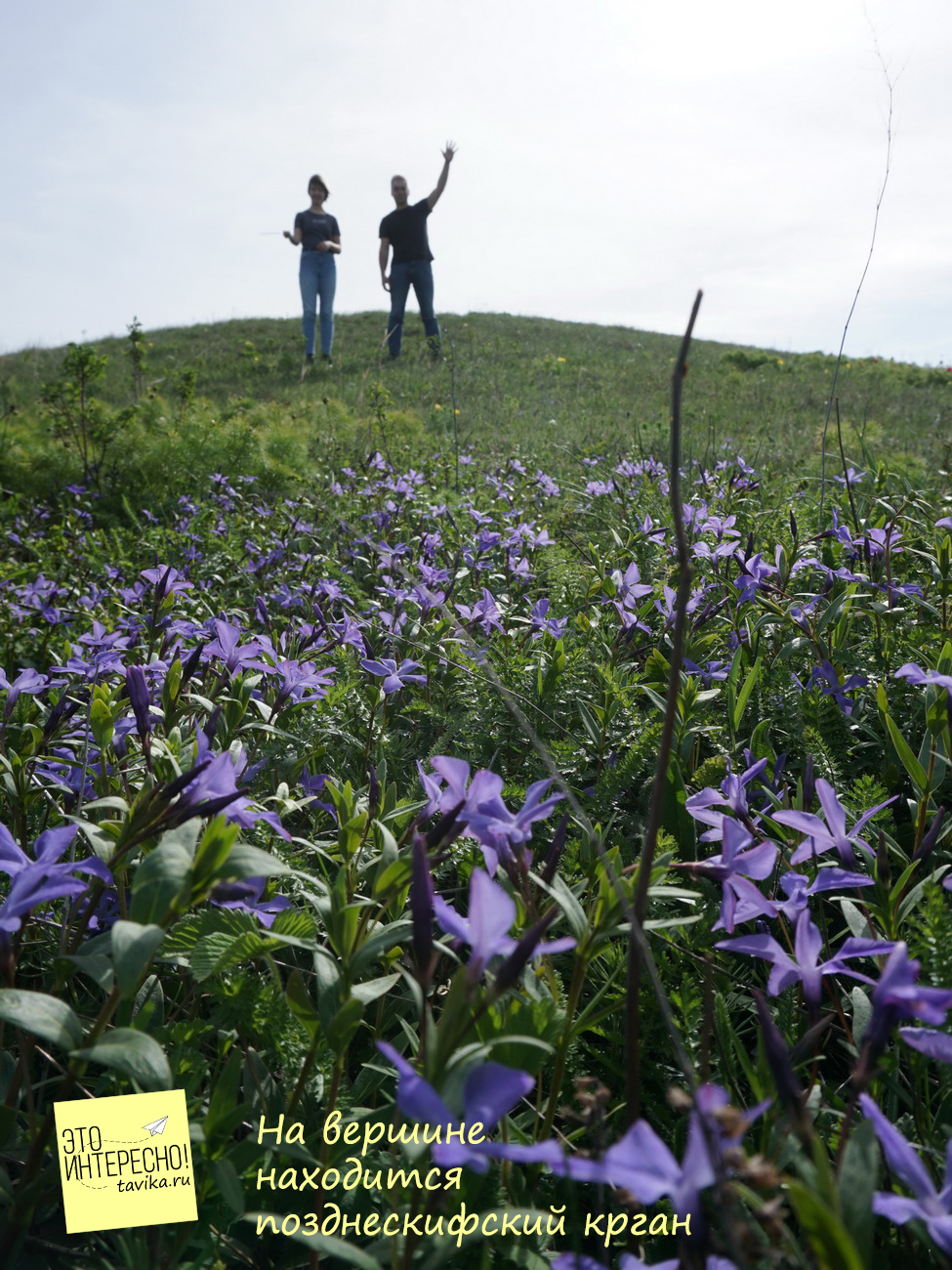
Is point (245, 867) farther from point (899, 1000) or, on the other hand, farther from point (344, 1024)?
point (899, 1000)

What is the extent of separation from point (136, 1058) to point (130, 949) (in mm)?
124

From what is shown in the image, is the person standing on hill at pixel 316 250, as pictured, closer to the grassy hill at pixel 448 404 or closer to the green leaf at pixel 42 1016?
the grassy hill at pixel 448 404

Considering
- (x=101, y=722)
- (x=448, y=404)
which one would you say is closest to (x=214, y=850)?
(x=101, y=722)

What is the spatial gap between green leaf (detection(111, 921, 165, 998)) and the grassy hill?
4479 millimetres

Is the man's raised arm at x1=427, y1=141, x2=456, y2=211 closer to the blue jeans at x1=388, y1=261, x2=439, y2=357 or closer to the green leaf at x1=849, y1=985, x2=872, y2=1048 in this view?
the blue jeans at x1=388, y1=261, x2=439, y2=357

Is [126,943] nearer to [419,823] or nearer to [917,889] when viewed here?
[419,823]

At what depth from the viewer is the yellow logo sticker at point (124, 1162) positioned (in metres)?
0.94

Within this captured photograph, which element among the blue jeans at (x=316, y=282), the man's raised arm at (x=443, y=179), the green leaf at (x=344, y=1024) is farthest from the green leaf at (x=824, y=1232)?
the blue jeans at (x=316, y=282)

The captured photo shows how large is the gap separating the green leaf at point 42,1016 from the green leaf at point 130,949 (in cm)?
10

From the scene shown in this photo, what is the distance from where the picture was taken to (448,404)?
383 inches

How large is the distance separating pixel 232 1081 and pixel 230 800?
0.38 metres

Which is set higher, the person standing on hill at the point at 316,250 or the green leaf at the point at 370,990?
the person standing on hill at the point at 316,250

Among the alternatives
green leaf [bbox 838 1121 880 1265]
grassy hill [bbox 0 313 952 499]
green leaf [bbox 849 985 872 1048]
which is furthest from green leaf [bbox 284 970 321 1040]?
grassy hill [bbox 0 313 952 499]

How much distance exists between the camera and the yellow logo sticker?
937 mm
